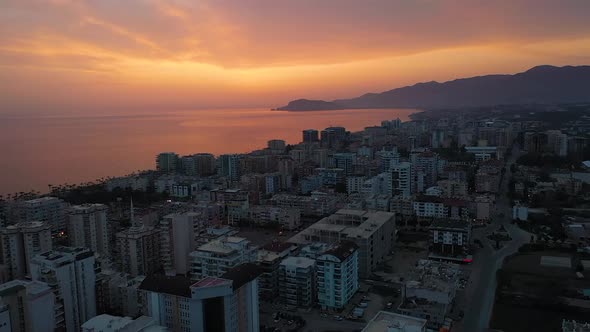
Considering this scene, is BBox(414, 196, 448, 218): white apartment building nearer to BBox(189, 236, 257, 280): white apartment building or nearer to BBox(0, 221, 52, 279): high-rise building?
BBox(189, 236, 257, 280): white apartment building

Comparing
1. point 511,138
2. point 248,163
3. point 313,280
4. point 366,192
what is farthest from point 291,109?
point 313,280

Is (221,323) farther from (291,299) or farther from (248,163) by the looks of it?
(248,163)

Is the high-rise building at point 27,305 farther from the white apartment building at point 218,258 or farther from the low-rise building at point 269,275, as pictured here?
the low-rise building at point 269,275

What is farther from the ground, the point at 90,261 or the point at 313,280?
the point at 90,261

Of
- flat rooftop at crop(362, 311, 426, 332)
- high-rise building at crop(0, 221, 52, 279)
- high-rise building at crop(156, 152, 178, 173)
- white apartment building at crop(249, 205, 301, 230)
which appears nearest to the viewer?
flat rooftop at crop(362, 311, 426, 332)

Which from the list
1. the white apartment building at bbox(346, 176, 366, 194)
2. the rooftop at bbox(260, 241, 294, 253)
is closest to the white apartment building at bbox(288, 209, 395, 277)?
the rooftop at bbox(260, 241, 294, 253)
